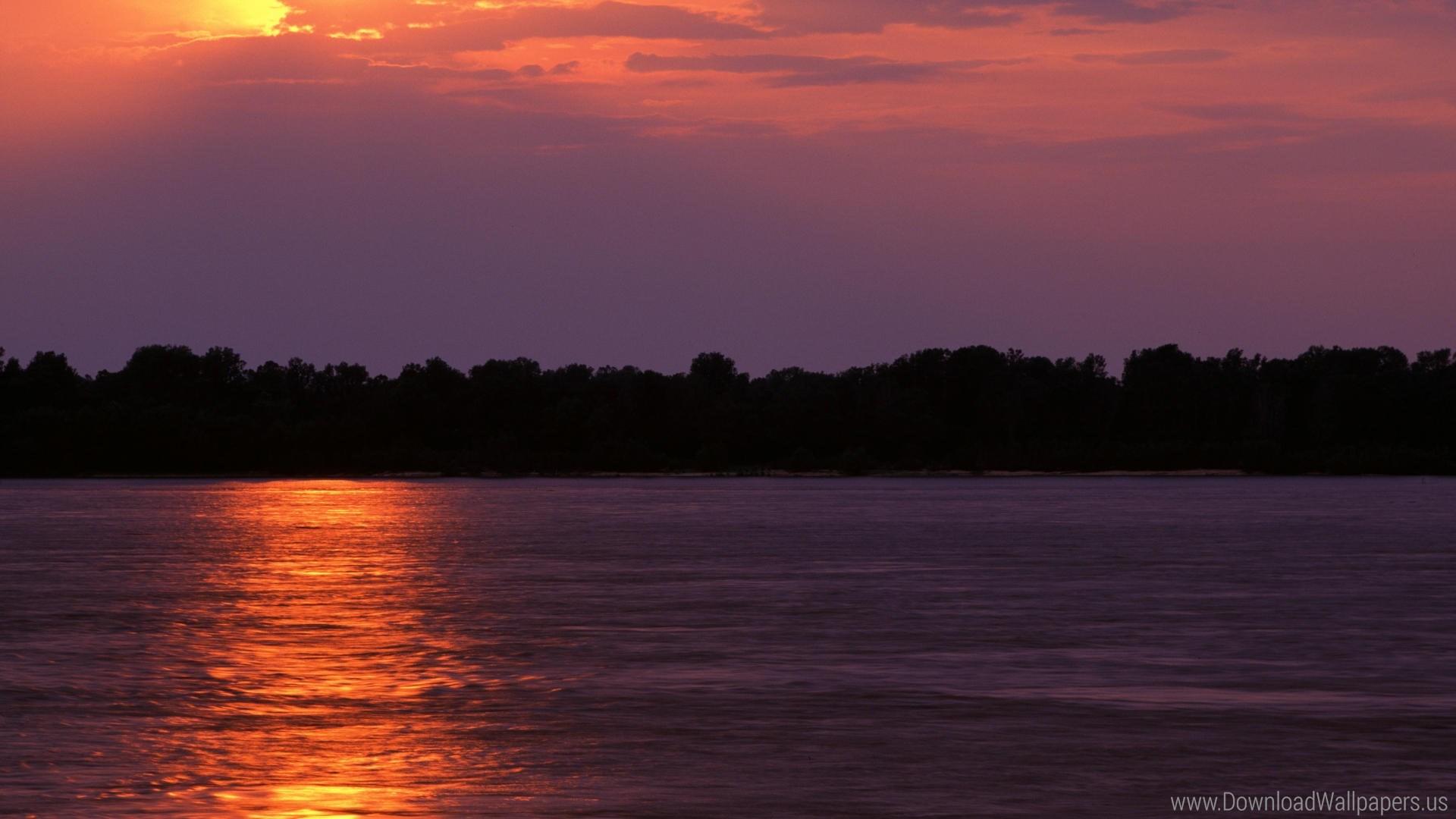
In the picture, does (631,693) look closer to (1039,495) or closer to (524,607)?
(524,607)

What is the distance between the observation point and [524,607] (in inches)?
1326

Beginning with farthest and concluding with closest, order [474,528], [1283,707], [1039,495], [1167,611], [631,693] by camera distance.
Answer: [1039,495]
[474,528]
[1167,611]
[631,693]
[1283,707]

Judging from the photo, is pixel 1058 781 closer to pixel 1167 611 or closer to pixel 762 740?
pixel 762 740

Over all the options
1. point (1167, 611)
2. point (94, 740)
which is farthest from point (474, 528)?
point (94, 740)

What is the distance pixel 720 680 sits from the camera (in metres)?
22.4

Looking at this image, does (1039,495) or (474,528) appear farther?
(1039,495)

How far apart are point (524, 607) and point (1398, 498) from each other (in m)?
92.5

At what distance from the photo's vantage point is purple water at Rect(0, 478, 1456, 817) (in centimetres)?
1564

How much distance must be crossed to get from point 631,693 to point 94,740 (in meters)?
5.94

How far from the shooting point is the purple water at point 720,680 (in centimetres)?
1564

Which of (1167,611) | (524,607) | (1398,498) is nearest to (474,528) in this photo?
(524,607)

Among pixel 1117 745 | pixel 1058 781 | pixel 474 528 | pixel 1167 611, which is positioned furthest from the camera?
pixel 474 528

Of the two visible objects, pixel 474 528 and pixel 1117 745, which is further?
pixel 474 528

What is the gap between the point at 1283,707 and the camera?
65.8 ft
